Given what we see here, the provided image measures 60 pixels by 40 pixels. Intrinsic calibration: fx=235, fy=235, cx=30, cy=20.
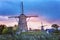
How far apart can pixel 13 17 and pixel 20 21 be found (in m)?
3.15

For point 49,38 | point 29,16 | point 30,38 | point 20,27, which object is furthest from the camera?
point 29,16

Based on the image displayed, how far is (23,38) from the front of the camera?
730 inches

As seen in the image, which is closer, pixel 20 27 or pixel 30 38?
pixel 30 38

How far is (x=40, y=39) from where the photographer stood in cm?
1894

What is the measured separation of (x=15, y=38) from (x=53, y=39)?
10.4ft

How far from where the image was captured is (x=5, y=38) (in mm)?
18781

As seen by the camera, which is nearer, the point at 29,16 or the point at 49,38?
the point at 49,38

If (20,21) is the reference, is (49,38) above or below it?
below

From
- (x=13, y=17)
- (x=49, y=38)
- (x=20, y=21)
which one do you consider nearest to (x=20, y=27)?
(x=20, y=21)

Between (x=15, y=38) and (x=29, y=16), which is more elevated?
(x=29, y=16)

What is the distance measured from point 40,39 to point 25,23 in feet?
62.9

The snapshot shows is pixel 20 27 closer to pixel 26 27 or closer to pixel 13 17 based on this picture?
pixel 26 27

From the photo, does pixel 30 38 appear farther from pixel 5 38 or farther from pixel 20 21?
pixel 20 21

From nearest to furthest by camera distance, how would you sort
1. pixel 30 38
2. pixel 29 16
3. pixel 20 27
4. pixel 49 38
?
pixel 30 38 < pixel 49 38 < pixel 20 27 < pixel 29 16
